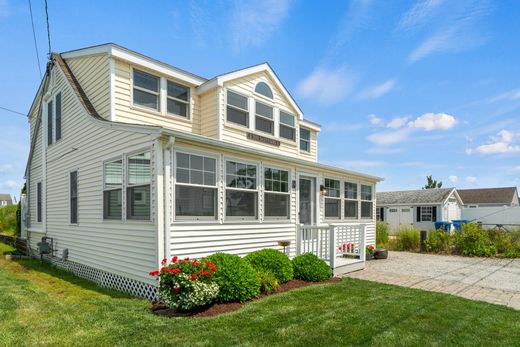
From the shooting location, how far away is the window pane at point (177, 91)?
972cm

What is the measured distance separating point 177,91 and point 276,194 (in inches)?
173


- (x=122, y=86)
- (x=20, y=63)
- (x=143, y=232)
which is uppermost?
(x=20, y=63)

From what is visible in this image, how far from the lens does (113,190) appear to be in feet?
24.5

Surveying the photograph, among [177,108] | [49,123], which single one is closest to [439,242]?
[177,108]

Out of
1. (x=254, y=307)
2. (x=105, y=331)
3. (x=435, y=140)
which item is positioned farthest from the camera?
(x=435, y=140)

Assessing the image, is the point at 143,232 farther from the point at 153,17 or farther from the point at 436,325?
the point at 153,17

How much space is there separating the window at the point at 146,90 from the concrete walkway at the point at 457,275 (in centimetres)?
727

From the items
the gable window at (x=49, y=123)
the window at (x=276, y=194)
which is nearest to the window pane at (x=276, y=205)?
the window at (x=276, y=194)

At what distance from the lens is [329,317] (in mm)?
5043

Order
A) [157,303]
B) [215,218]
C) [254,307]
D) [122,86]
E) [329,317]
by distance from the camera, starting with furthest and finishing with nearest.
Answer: [122,86], [215,218], [157,303], [254,307], [329,317]

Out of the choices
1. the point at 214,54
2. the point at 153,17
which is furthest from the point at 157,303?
the point at 214,54

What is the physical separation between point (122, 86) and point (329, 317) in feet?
24.3

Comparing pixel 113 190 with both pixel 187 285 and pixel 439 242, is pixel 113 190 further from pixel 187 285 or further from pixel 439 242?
pixel 439 242

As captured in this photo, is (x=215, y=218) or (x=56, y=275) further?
(x=56, y=275)
